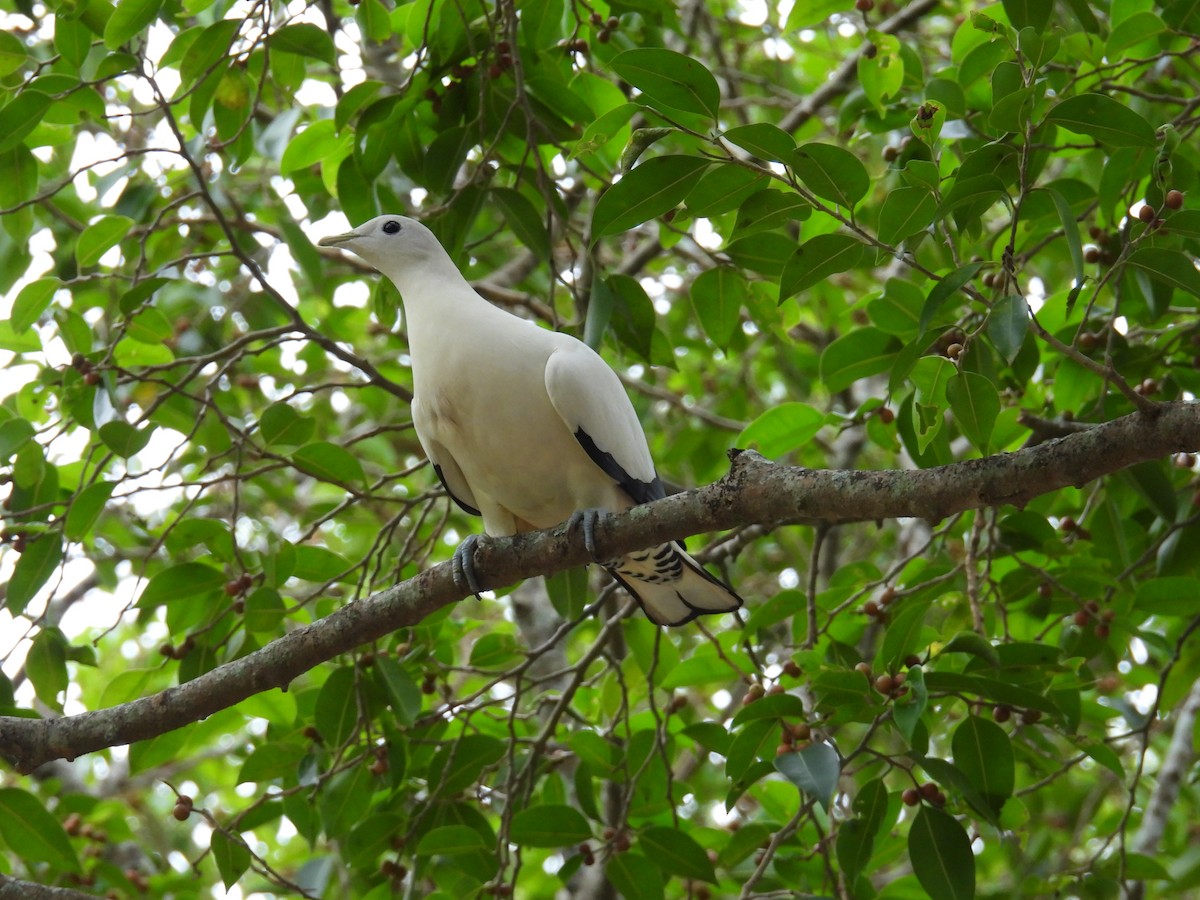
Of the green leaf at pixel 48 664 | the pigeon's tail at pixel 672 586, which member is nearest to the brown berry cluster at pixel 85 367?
the green leaf at pixel 48 664

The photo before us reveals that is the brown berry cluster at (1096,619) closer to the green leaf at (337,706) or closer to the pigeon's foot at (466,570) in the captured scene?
the pigeon's foot at (466,570)

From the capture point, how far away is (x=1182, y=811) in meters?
7.05

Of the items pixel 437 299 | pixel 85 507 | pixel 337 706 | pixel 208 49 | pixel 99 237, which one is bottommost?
pixel 337 706

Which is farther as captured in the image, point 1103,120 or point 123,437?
point 123,437

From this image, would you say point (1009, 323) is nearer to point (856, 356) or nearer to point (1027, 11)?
point (1027, 11)

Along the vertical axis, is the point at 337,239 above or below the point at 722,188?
above

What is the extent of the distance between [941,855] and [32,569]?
275cm

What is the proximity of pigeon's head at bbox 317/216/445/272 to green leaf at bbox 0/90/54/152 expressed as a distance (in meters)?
0.98

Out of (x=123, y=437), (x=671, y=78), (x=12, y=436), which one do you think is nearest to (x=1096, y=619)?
(x=671, y=78)

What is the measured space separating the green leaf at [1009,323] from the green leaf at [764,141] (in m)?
0.56

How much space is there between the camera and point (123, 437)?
3.57 m

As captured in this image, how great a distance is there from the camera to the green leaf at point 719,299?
12.7 ft

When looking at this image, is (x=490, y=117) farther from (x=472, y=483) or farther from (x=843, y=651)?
(x=843, y=651)

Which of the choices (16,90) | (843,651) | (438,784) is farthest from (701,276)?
(16,90)
